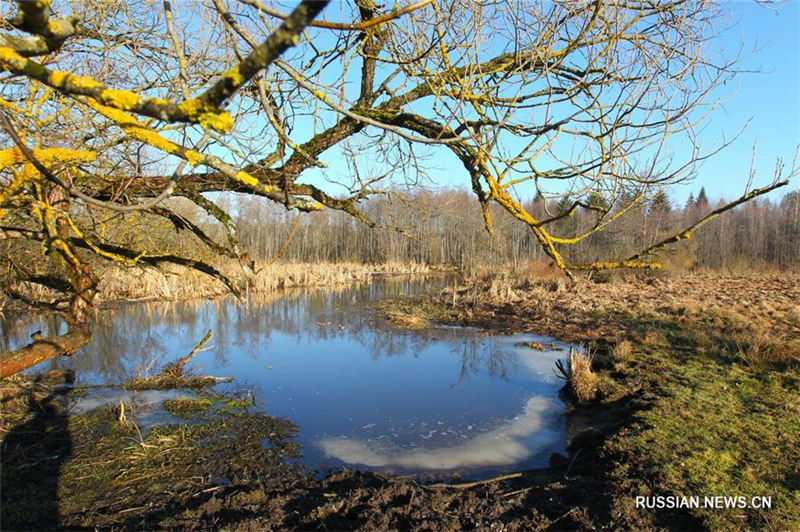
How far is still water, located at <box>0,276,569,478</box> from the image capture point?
5.83 m

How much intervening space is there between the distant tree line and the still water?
11.2m

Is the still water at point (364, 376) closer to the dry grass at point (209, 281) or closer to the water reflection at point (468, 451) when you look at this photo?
the water reflection at point (468, 451)

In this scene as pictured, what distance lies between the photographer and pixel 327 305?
18.5 meters

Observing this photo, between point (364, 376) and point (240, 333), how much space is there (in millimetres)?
5289

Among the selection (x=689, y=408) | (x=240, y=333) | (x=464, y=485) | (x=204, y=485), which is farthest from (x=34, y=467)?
(x=240, y=333)

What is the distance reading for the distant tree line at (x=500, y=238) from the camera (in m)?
26.2

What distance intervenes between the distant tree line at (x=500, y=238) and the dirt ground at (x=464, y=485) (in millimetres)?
15649

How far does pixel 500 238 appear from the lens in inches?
941

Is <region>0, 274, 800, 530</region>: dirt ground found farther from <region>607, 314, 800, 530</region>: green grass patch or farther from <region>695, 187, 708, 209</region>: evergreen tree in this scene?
<region>695, 187, 708, 209</region>: evergreen tree

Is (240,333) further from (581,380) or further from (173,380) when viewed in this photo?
(581,380)

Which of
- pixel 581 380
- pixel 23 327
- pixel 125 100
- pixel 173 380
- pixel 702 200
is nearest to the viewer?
pixel 125 100

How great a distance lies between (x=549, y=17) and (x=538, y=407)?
5.67 meters

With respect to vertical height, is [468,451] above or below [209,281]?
below

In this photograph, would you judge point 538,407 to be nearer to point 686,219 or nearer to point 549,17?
point 549,17
